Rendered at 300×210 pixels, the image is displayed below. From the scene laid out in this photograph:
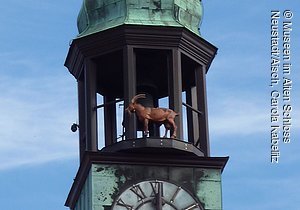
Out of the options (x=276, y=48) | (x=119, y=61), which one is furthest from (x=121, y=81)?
(x=276, y=48)

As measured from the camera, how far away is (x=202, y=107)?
5412cm

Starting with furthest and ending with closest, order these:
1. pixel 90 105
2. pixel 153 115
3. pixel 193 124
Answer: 1. pixel 193 124
2. pixel 90 105
3. pixel 153 115

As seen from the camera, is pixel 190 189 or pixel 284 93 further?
pixel 284 93

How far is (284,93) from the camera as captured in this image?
5597 centimetres

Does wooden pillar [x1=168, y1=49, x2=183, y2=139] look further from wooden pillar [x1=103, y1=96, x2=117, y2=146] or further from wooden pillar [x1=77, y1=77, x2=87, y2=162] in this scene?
wooden pillar [x1=77, y1=77, x2=87, y2=162]

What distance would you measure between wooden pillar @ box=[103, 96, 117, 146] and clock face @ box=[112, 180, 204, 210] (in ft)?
10.3

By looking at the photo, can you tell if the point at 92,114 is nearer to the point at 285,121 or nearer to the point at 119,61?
the point at 119,61

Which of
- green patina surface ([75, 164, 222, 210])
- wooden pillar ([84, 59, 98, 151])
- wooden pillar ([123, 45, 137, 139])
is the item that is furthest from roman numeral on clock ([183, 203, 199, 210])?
wooden pillar ([84, 59, 98, 151])

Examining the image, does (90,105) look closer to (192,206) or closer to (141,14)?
(141,14)

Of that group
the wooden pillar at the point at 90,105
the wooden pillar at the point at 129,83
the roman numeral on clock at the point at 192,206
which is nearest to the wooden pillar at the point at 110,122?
the wooden pillar at the point at 90,105

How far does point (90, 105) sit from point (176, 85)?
8.01 ft

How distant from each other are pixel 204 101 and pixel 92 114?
312 cm

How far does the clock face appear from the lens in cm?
5150

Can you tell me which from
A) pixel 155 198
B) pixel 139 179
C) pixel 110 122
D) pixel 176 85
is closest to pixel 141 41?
pixel 176 85
